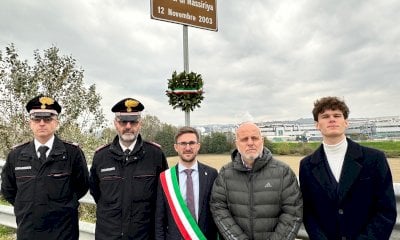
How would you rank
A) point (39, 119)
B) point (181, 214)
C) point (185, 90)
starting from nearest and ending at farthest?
point (181, 214), point (39, 119), point (185, 90)

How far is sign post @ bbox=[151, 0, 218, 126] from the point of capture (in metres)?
4.23

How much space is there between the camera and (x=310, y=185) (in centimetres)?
230

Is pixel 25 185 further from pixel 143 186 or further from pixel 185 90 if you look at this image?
pixel 185 90

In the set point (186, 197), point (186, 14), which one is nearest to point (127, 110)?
point (186, 197)

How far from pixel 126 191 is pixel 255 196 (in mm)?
1000

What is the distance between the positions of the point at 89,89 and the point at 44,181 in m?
5.86

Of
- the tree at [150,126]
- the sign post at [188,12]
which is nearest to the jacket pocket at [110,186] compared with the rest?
the sign post at [188,12]

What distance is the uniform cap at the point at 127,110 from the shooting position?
285 centimetres

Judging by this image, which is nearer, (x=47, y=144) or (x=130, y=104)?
(x=130, y=104)

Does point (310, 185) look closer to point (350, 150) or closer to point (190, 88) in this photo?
point (350, 150)

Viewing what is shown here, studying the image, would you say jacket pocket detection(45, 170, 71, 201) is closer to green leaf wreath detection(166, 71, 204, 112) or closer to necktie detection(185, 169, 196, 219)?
necktie detection(185, 169, 196, 219)

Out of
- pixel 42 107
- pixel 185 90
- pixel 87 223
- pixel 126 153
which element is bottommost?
pixel 87 223

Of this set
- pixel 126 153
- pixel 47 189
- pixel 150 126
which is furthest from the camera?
pixel 150 126

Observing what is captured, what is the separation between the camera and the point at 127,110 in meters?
2.90
